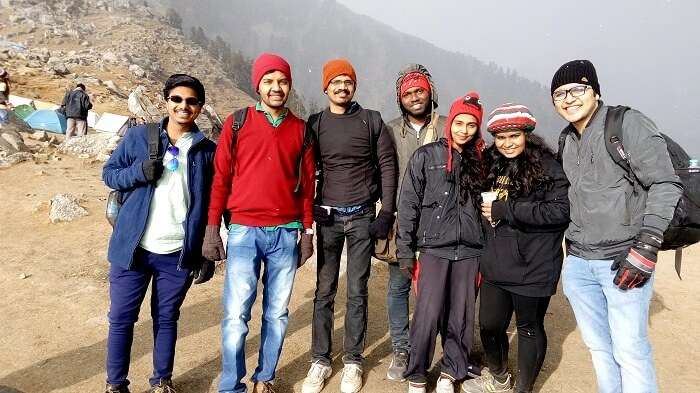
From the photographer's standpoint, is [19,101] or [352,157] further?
[19,101]

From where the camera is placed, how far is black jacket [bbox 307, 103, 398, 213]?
3738 millimetres

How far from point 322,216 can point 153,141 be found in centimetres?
146

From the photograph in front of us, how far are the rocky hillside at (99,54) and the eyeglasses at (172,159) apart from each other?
58.2 feet

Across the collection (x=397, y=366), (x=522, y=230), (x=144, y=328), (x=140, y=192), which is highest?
(x=140, y=192)

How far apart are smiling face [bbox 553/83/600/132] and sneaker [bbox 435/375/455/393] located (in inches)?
89.9

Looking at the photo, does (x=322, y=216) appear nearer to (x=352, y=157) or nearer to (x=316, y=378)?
(x=352, y=157)

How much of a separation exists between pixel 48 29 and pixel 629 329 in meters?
47.6

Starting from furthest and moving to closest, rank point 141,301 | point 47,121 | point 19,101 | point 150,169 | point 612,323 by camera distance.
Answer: point 19,101, point 47,121, point 141,301, point 150,169, point 612,323

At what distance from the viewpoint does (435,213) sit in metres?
3.57

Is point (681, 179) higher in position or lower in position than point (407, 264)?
higher

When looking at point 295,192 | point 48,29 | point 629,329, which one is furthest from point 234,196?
point 48,29

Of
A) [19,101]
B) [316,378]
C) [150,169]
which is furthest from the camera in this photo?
[19,101]

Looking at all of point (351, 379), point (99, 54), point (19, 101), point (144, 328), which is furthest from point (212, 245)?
point (99, 54)

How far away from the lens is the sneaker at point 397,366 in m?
4.08
